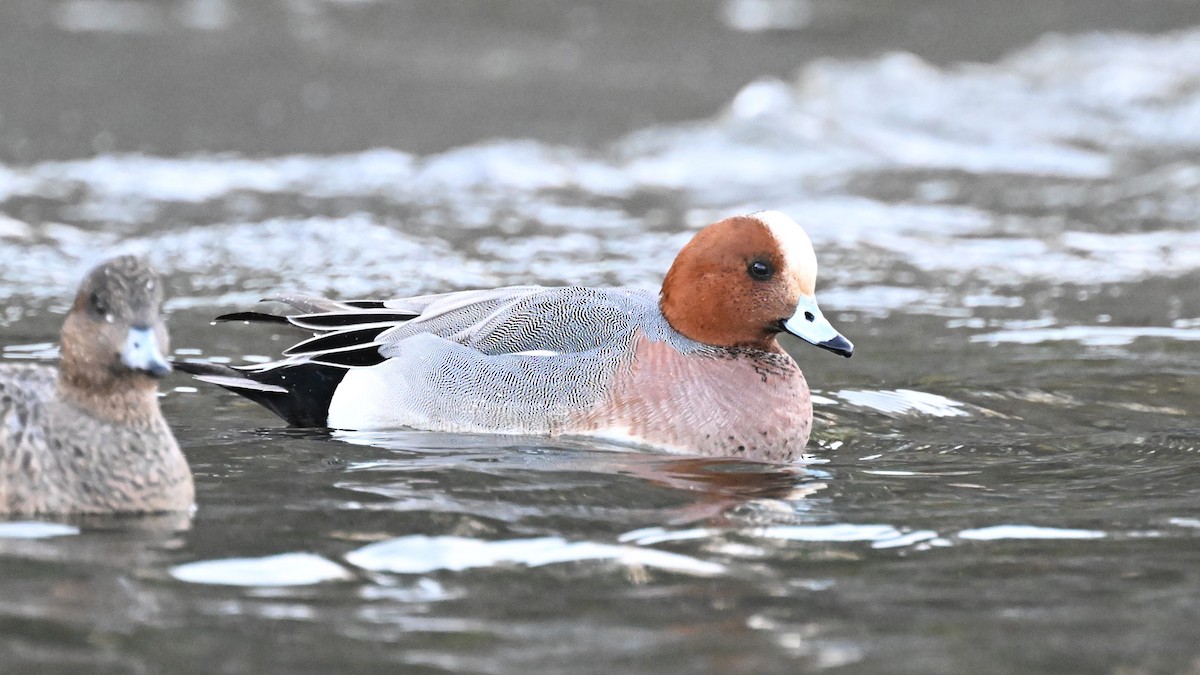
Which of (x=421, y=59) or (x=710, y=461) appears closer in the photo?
(x=710, y=461)

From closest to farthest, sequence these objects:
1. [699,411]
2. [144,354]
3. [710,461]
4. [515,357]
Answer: [144,354]
[710,461]
[699,411]
[515,357]

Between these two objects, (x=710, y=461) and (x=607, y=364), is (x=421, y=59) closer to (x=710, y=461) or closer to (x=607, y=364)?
(x=607, y=364)

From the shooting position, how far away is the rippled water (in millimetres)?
4203

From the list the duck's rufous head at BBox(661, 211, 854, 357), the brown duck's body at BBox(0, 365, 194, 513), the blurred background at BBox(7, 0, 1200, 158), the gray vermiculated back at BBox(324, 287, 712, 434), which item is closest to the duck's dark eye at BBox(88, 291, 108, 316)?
the brown duck's body at BBox(0, 365, 194, 513)

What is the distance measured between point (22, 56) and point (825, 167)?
24.8 ft

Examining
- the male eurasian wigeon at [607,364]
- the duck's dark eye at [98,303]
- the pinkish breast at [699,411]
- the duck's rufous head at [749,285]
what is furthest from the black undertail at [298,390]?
the duck's dark eye at [98,303]

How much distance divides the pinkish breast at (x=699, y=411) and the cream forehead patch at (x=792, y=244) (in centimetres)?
46

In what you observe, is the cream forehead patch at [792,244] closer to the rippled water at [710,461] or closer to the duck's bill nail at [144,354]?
the rippled water at [710,461]

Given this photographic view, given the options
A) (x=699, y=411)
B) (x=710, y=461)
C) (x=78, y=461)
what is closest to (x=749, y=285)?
(x=699, y=411)

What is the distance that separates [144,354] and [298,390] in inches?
75.7

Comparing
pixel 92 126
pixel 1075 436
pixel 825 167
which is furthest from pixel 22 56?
pixel 1075 436

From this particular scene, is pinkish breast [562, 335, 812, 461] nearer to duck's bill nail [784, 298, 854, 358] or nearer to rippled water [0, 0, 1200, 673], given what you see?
rippled water [0, 0, 1200, 673]

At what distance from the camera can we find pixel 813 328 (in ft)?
21.2

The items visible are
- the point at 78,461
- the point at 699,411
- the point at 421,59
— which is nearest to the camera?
the point at 78,461
